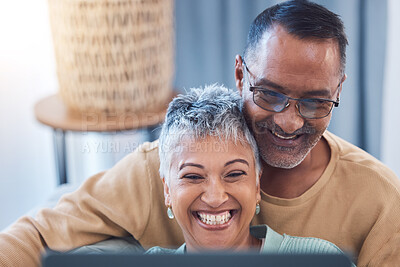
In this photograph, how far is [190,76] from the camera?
291 centimetres

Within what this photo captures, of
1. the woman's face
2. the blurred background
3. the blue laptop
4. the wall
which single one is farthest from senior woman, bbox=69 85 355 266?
the wall

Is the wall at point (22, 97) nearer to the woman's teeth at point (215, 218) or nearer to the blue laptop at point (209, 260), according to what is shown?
the woman's teeth at point (215, 218)

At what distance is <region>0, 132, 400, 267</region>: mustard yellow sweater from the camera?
1.44 m

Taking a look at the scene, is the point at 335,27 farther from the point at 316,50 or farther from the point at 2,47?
the point at 2,47

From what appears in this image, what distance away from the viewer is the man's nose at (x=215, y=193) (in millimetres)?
1243

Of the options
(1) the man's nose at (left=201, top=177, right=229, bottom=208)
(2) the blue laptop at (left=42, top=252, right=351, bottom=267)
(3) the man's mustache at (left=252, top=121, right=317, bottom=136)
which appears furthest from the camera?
(3) the man's mustache at (left=252, top=121, right=317, bottom=136)

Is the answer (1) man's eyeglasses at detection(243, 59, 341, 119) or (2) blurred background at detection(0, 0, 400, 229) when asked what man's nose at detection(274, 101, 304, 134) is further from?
(2) blurred background at detection(0, 0, 400, 229)

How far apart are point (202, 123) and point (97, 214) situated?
478 mm

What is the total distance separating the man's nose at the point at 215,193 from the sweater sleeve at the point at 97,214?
370 mm

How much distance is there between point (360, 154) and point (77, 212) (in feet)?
2.72

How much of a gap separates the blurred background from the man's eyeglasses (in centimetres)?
132

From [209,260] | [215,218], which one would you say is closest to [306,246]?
[215,218]

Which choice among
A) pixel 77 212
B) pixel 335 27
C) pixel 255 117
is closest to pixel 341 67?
pixel 335 27

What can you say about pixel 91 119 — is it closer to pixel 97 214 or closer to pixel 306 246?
pixel 97 214
